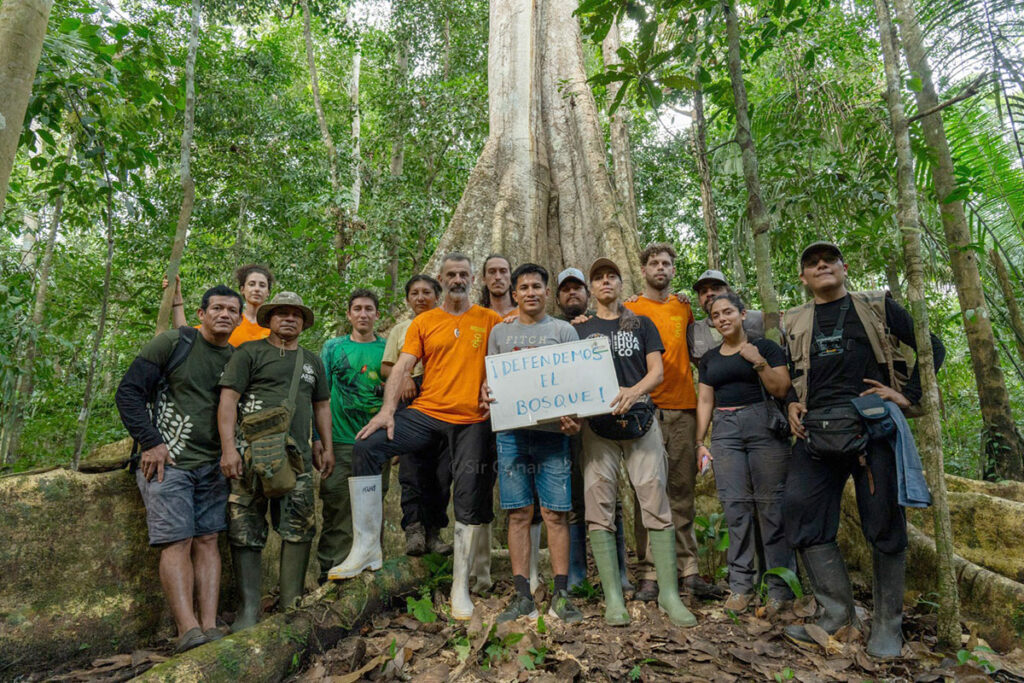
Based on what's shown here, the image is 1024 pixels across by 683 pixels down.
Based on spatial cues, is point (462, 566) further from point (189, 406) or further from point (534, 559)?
point (189, 406)

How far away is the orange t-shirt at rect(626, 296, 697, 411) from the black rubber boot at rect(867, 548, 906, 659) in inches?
62.7

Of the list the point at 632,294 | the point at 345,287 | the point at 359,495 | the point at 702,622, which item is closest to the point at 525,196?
the point at 632,294

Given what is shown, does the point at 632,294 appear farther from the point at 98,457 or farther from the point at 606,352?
the point at 98,457

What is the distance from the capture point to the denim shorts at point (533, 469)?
3850mm

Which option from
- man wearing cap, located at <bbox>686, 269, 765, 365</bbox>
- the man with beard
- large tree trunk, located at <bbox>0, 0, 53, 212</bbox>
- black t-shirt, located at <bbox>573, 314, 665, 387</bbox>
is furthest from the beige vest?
large tree trunk, located at <bbox>0, 0, 53, 212</bbox>

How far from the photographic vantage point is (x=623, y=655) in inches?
128

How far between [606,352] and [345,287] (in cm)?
624

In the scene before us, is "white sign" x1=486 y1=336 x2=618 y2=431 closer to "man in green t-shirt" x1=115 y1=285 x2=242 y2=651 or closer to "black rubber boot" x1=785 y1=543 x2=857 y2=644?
"black rubber boot" x1=785 y1=543 x2=857 y2=644

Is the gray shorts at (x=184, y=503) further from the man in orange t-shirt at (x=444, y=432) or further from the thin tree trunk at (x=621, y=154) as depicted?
the thin tree trunk at (x=621, y=154)

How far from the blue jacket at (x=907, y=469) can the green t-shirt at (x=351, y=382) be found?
144 inches

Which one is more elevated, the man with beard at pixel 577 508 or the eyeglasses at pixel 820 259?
the eyeglasses at pixel 820 259

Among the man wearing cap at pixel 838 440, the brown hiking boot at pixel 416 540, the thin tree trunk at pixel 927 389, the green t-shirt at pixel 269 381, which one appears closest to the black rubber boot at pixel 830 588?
the man wearing cap at pixel 838 440

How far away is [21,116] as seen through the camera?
241 cm

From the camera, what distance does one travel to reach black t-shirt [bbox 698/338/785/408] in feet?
13.6
